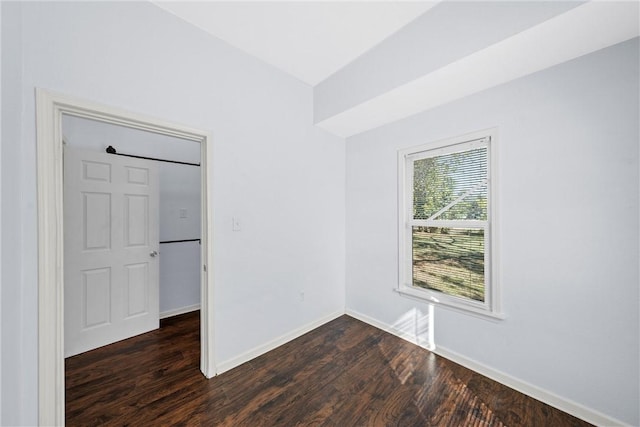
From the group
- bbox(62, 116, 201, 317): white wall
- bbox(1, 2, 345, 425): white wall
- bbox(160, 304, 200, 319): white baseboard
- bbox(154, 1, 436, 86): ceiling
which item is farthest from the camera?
bbox(160, 304, 200, 319): white baseboard

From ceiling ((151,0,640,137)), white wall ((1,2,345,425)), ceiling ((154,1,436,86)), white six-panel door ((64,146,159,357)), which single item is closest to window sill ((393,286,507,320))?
white wall ((1,2,345,425))

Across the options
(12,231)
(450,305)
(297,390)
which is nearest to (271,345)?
(297,390)

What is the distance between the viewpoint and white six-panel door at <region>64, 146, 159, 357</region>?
7.32 feet

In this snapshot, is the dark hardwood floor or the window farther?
the window

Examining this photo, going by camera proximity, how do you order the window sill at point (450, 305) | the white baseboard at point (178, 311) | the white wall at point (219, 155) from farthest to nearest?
1. the white baseboard at point (178, 311)
2. the window sill at point (450, 305)
3. the white wall at point (219, 155)

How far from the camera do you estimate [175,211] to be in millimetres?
3164

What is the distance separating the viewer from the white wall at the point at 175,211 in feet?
9.41

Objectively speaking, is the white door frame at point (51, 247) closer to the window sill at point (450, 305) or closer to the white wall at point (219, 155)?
the white wall at point (219, 155)

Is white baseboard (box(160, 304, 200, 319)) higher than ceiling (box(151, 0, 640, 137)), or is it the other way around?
ceiling (box(151, 0, 640, 137))

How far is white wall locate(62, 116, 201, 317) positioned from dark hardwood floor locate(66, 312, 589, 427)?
0.78 meters

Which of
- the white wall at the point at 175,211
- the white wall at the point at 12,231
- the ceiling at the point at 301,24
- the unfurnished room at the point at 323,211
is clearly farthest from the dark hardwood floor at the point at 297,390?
the ceiling at the point at 301,24

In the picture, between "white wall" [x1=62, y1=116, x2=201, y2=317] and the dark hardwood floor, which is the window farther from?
"white wall" [x1=62, y1=116, x2=201, y2=317]

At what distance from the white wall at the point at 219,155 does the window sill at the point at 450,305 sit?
87 cm

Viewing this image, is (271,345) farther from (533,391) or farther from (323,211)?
(533,391)
